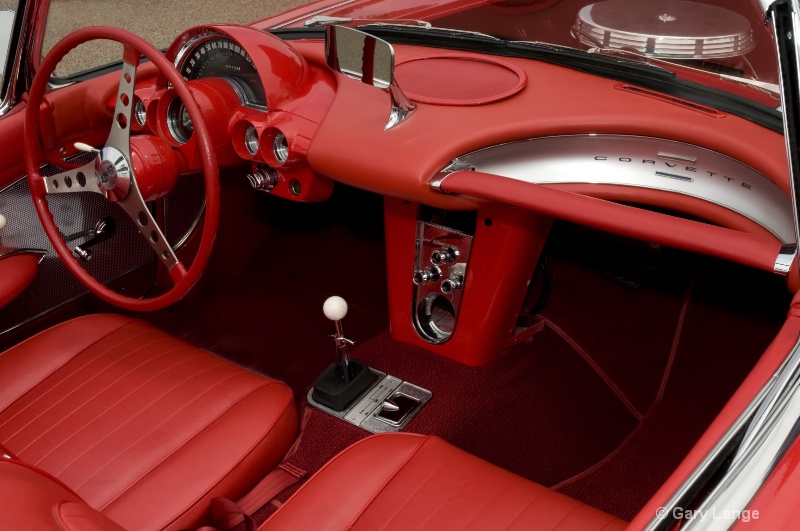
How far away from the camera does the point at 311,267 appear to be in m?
2.61

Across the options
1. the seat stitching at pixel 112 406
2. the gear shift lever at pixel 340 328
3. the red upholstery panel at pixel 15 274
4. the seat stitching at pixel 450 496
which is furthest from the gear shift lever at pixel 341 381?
the red upholstery panel at pixel 15 274

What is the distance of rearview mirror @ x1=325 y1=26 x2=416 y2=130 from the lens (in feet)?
4.58

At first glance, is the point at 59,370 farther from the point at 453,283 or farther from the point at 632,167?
the point at 632,167

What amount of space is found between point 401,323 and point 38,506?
1230mm

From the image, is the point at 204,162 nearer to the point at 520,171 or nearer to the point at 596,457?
the point at 520,171

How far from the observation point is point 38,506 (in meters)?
0.93

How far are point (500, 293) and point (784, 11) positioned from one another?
1020 mm

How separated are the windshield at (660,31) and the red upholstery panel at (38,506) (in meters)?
1.28

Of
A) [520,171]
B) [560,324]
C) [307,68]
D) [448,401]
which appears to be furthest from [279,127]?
[560,324]

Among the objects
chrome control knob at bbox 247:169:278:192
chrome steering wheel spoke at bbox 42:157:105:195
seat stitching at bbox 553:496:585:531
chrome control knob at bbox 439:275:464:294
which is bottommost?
seat stitching at bbox 553:496:585:531

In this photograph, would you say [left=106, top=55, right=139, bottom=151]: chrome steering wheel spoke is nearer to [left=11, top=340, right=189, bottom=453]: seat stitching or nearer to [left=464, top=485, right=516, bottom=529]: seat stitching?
[left=11, top=340, right=189, bottom=453]: seat stitching

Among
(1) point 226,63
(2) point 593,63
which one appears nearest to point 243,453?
(1) point 226,63

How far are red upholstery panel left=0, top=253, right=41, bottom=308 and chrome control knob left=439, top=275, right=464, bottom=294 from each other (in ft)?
3.11

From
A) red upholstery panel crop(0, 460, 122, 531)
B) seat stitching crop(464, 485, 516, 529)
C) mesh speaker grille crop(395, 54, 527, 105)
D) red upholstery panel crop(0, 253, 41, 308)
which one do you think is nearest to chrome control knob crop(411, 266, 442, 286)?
mesh speaker grille crop(395, 54, 527, 105)
